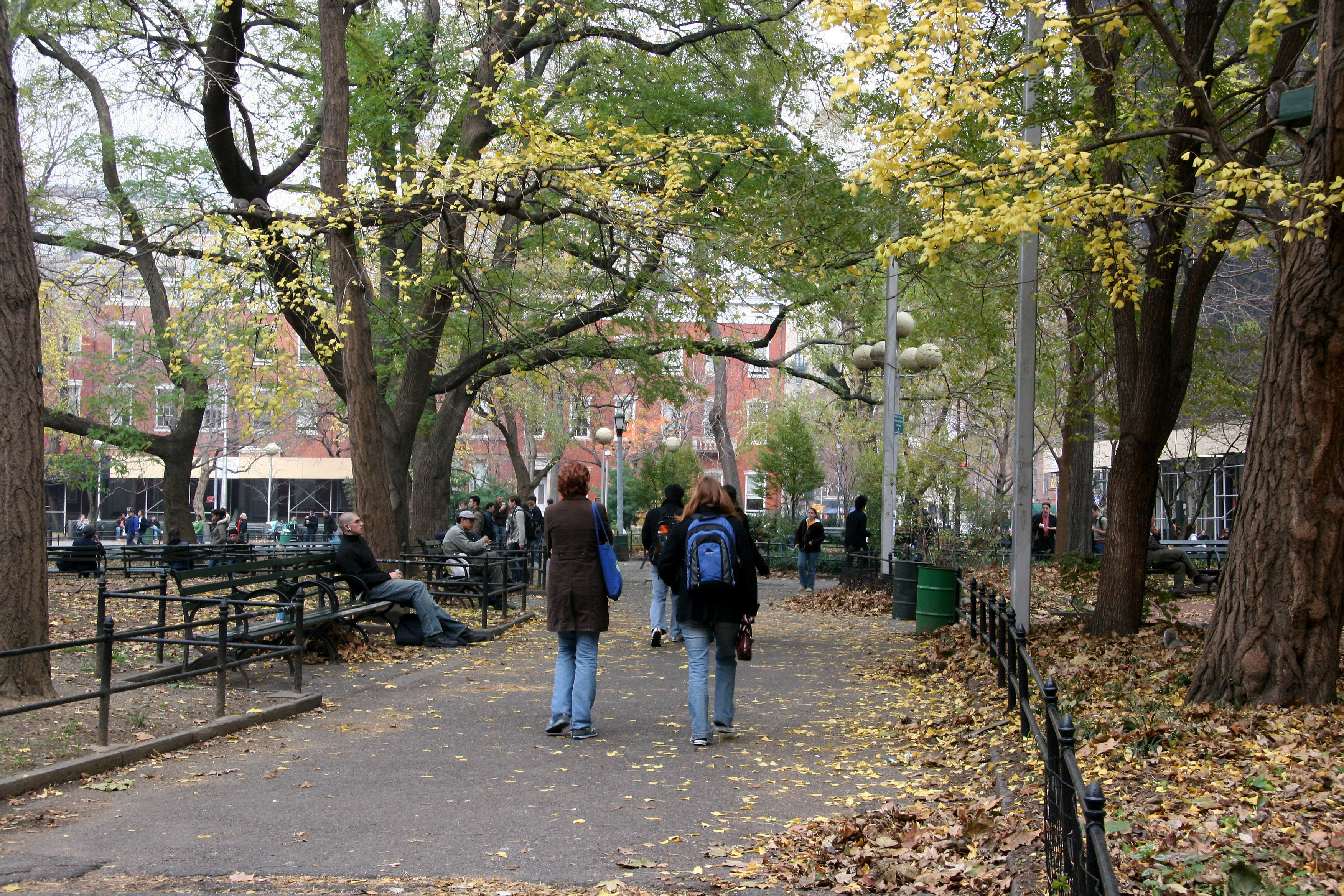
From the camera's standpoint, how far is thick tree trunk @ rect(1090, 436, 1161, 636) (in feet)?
37.6

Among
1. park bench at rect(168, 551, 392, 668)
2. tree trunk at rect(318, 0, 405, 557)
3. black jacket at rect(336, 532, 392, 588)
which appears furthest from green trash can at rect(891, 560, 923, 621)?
black jacket at rect(336, 532, 392, 588)

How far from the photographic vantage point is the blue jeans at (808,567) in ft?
75.6

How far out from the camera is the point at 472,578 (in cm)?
1645

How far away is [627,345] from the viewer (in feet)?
70.6

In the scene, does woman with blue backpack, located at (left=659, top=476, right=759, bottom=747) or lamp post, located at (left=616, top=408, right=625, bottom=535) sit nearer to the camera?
woman with blue backpack, located at (left=659, top=476, right=759, bottom=747)

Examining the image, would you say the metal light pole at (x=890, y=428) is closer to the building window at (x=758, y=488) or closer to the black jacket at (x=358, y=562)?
the black jacket at (x=358, y=562)

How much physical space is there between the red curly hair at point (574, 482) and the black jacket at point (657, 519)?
13.3ft

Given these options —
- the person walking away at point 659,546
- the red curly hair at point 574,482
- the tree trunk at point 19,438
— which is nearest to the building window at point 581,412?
the person walking away at point 659,546

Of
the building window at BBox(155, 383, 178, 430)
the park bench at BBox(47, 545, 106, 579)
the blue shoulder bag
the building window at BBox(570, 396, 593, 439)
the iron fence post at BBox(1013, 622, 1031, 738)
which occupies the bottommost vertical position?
the park bench at BBox(47, 545, 106, 579)

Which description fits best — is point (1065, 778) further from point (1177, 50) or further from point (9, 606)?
point (9, 606)

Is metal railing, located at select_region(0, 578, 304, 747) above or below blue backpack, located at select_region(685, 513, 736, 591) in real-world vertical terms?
below

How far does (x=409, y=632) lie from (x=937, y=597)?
6.48 metres

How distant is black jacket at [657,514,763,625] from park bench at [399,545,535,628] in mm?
6064

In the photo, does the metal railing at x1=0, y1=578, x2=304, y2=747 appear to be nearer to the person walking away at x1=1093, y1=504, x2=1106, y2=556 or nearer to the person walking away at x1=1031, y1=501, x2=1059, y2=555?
the person walking away at x1=1093, y1=504, x2=1106, y2=556
